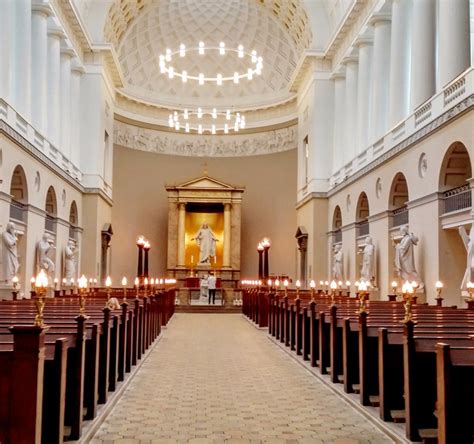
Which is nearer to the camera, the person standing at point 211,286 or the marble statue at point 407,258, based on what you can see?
the marble statue at point 407,258

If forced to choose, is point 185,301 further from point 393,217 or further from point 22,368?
point 22,368

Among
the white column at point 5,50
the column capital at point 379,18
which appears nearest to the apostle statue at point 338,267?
the column capital at point 379,18

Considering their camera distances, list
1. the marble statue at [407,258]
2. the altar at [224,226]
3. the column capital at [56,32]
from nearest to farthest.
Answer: the marble statue at [407,258]
the column capital at [56,32]
the altar at [224,226]

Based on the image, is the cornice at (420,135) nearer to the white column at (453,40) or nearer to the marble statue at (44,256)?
the white column at (453,40)

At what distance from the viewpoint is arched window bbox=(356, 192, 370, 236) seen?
85.7ft

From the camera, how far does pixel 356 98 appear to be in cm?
2936

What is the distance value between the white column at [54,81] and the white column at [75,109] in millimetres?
3438

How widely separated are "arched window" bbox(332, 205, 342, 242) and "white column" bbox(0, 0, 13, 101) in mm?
16018

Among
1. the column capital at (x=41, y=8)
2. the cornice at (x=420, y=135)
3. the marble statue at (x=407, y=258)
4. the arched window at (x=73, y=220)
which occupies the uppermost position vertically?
the column capital at (x=41, y=8)

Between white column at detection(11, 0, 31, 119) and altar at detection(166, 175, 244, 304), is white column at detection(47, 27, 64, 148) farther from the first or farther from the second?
altar at detection(166, 175, 244, 304)

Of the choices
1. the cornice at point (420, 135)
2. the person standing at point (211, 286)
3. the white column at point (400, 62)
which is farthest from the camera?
the person standing at point (211, 286)

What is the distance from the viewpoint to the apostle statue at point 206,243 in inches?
1470

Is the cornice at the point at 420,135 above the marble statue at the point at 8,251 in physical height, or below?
above

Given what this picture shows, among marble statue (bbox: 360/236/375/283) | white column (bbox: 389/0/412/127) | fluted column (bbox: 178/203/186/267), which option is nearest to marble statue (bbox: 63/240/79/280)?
fluted column (bbox: 178/203/186/267)
